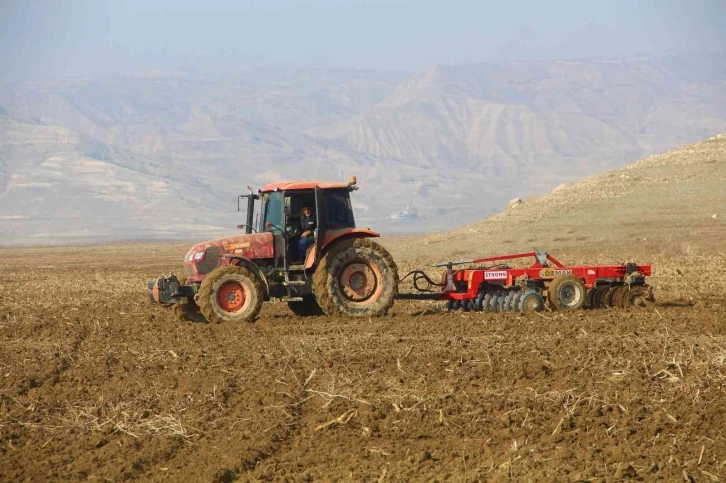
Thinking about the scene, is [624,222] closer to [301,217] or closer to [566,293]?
[566,293]

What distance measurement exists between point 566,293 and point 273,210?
4565 millimetres

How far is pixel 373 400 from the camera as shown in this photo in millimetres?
10727

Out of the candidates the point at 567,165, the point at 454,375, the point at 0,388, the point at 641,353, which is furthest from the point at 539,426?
the point at 567,165

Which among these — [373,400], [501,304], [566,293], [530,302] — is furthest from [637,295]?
[373,400]

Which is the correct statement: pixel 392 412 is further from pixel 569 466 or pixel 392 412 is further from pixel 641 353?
pixel 641 353

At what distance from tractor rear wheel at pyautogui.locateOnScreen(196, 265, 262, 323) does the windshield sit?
876mm

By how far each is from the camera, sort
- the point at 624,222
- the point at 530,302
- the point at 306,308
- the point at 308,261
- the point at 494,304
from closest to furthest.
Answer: the point at 308,261 < the point at 530,302 < the point at 494,304 < the point at 306,308 < the point at 624,222

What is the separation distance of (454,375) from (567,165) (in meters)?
177

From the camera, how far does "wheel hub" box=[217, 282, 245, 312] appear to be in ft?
54.0

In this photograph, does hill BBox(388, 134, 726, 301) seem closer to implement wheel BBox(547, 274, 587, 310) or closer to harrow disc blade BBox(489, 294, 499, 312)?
implement wheel BBox(547, 274, 587, 310)

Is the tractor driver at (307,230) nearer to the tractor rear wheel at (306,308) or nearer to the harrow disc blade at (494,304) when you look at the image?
the tractor rear wheel at (306,308)

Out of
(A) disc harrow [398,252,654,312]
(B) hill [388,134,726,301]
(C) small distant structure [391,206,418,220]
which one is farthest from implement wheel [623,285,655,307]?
(C) small distant structure [391,206,418,220]

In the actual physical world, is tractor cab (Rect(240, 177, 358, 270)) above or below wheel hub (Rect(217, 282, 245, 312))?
above

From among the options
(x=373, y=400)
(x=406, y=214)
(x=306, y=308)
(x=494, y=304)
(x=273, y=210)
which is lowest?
(x=373, y=400)
